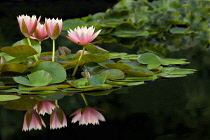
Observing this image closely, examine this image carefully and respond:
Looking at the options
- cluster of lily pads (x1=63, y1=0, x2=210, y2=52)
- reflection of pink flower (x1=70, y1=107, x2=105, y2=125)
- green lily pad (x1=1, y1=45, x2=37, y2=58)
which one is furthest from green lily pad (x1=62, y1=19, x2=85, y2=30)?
reflection of pink flower (x1=70, y1=107, x2=105, y2=125)

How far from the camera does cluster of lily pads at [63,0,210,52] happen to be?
5.22 metres

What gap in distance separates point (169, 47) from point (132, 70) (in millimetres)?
1573

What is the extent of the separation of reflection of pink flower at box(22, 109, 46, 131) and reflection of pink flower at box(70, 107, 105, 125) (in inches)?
6.4

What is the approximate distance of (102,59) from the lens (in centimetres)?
316

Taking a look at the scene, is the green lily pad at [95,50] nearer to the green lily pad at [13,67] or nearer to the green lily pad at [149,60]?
the green lily pad at [149,60]

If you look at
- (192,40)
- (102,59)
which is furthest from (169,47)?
(102,59)

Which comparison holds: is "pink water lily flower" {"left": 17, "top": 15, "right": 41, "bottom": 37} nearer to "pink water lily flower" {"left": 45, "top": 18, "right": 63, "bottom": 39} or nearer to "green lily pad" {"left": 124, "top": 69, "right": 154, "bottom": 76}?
"pink water lily flower" {"left": 45, "top": 18, "right": 63, "bottom": 39}

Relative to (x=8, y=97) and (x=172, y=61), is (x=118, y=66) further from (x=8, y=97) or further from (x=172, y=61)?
(x=8, y=97)

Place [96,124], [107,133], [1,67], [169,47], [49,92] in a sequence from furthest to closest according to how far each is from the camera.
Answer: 1. [169,47]
2. [1,67]
3. [49,92]
4. [96,124]
5. [107,133]

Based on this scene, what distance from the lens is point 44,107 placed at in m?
2.57

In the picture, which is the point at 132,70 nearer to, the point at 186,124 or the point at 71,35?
the point at 71,35

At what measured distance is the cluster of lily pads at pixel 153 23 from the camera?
5223mm

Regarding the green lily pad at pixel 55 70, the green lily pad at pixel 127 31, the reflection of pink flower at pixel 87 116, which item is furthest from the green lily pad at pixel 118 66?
the green lily pad at pixel 127 31

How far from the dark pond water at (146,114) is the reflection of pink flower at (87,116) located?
31mm
